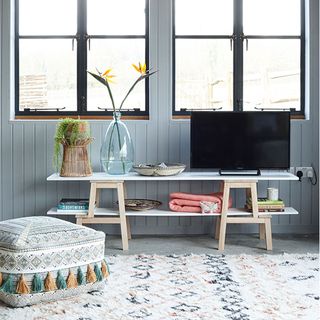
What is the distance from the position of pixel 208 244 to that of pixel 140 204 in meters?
0.62

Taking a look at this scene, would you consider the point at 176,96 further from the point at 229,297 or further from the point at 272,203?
the point at 229,297

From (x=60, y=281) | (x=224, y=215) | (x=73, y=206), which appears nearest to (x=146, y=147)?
(x=73, y=206)

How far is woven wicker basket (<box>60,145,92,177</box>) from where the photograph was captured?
4480mm

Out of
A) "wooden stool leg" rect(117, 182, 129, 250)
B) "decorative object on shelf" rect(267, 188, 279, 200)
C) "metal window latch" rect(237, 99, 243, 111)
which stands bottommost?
"wooden stool leg" rect(117, 182, 129, 250)

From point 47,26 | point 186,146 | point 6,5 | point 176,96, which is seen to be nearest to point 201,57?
point 176,96

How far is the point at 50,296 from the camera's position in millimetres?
3041

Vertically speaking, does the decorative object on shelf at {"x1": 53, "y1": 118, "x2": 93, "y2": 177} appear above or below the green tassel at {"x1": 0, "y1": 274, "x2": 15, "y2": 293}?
above

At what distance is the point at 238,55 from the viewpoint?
501 centimetres

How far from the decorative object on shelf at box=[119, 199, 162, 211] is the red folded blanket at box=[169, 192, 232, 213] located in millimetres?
140

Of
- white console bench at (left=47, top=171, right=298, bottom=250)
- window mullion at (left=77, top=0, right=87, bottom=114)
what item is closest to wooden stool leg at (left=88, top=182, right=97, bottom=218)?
white console bench at (left=47, top=171, right=298, bottom=250)

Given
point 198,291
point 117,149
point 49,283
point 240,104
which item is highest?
point 240,104

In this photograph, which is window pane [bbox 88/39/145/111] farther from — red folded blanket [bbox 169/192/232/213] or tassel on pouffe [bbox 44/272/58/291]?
tassel on pouffe [bbox 44/272/58/291]

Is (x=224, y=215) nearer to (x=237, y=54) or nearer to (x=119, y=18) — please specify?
(x=237, y=54)

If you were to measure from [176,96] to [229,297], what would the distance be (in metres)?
2.27
